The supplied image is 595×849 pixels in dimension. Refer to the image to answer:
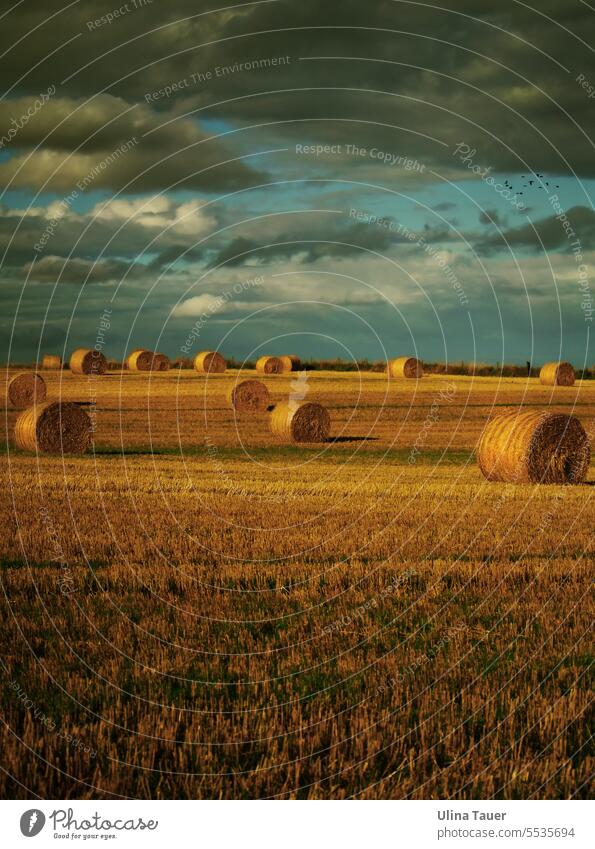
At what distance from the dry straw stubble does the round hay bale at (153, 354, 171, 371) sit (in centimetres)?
582

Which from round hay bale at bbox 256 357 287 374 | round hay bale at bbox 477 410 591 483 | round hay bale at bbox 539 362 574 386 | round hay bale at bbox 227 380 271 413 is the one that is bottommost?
round hay bale at bbox 477 410 591 483

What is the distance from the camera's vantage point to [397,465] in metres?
27.0

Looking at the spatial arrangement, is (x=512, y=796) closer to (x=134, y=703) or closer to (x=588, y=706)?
(x=588, y=706)

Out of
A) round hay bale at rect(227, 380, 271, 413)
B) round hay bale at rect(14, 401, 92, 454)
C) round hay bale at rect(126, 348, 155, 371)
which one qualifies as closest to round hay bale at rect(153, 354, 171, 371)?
round hay bale at rect(126, 348, 155, 371)

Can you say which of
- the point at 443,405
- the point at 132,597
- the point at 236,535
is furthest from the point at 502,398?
the point at 132,597

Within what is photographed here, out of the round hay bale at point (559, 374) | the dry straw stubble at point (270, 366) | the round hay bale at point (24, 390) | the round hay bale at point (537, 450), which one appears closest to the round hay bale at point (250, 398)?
the round hay bale at point (24, 390)

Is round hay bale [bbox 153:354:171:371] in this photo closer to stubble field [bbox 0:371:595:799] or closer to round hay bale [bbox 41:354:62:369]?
round hay bale [bbox 41:354:62:369]

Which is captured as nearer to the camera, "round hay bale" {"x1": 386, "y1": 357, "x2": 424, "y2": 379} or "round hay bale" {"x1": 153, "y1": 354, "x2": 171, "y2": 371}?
"round hay bale" {"x1": 386, "y1": 357, "x2": 424, "y2": 379}

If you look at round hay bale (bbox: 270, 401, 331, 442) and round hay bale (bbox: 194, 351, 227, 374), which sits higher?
round hay bale (bbox: 194, 351, 227, 374)

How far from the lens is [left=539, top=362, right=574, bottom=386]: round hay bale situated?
2219 inches

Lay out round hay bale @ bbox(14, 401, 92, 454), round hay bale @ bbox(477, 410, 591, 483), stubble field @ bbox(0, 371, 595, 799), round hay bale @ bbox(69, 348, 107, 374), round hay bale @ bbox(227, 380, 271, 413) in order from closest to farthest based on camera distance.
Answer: stubble field @ bbox(0, 371, 595, 799)
round hay bale @ bbox(477, 410, 591, 483)
round hay bale @ bbox(14, 401, 92, 454)
round hay bale @ bbox(227, 380, 271, 413)
round hay bale @ bbox(69, 348, 107, 374)

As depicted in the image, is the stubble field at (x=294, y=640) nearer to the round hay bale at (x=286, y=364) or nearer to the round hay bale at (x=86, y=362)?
the round hay bale at (x=86, y=362)

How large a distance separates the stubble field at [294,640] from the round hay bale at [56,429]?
320 inches

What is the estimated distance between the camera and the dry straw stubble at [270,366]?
196 feet
